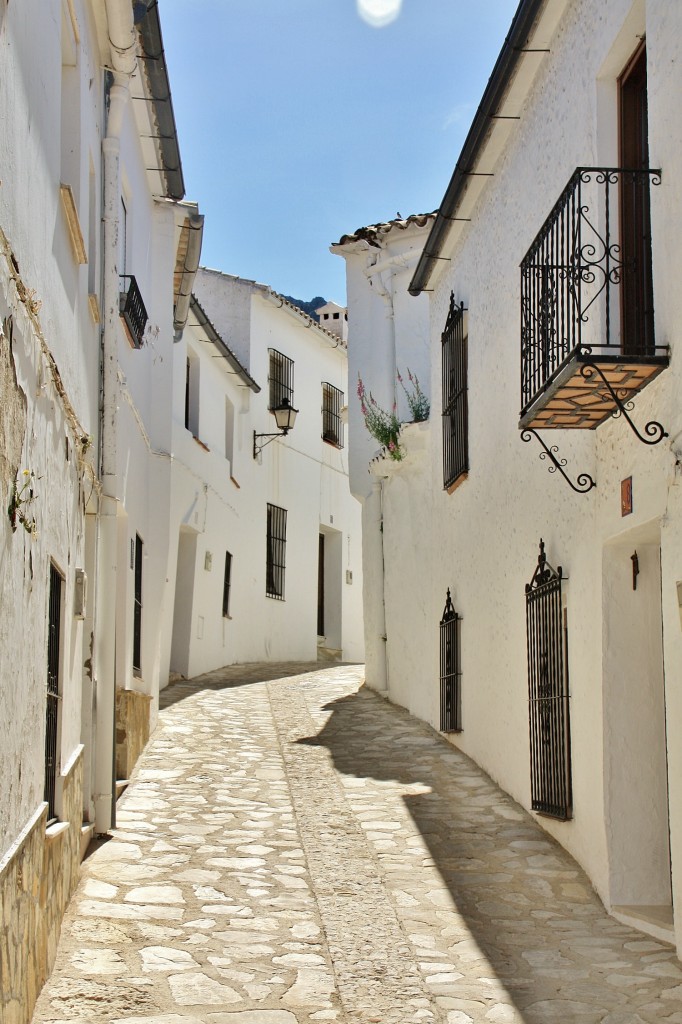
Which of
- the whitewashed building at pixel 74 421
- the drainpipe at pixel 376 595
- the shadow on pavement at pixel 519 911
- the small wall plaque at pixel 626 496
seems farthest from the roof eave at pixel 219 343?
the small wall plaque at pixel 626 496

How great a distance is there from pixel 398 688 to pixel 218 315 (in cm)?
879

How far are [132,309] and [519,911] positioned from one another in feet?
16.9

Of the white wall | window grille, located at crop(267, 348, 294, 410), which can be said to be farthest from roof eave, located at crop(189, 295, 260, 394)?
the white wall

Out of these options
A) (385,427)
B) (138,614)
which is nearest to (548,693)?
(138,614)

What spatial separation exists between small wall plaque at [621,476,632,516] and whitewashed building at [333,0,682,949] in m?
0.02

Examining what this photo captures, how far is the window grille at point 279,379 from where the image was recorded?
21594 millimetres

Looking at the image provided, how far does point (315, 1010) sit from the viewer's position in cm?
515

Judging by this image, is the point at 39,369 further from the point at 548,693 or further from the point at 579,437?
the point at 548,693

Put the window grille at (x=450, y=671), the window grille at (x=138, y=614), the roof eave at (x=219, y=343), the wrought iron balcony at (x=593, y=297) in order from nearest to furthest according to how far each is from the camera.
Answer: the wrought iron balcony at (x=593, y=297) → the window grille at (x=138, y=614) → the window grille at (x=450, y=671) → the roof eave at (x=219, y=343)

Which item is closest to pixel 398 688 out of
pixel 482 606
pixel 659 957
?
pixel 482 606

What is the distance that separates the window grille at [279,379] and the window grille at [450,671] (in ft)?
33.3

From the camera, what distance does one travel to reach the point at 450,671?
1162 centimetres

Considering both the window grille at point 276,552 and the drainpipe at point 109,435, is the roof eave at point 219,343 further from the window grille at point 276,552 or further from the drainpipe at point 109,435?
the drainpipe at point 109,435

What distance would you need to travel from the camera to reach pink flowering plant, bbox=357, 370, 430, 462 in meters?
14.3
